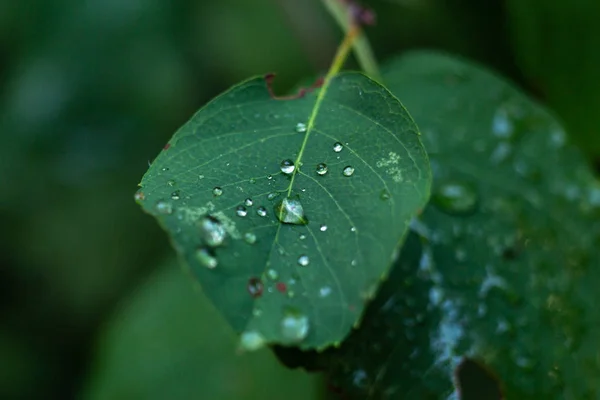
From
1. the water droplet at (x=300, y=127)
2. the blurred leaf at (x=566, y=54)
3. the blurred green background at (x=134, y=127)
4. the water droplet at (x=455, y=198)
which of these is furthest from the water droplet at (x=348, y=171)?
the blurred leaf at (x=566, y=54)

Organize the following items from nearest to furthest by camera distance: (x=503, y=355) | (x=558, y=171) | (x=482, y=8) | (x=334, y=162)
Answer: (x=334, y=162) < (x=503, y=355) < (x=558, y=171) < (x=482, y=8)

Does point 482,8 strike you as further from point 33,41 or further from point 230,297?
point 33,41

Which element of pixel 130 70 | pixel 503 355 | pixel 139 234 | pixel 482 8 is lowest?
pixel 139 234

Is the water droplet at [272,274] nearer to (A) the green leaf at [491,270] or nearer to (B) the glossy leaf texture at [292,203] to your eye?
(B) the glossy leaf texture at [292,203]

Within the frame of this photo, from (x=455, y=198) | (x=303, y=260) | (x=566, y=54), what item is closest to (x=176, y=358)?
(x=455, y=198)

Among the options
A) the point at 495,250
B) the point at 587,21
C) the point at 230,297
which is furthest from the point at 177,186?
the point at 587,21

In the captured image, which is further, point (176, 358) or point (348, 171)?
point (176, 358)

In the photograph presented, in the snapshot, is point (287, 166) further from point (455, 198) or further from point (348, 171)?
point (455, 198)
